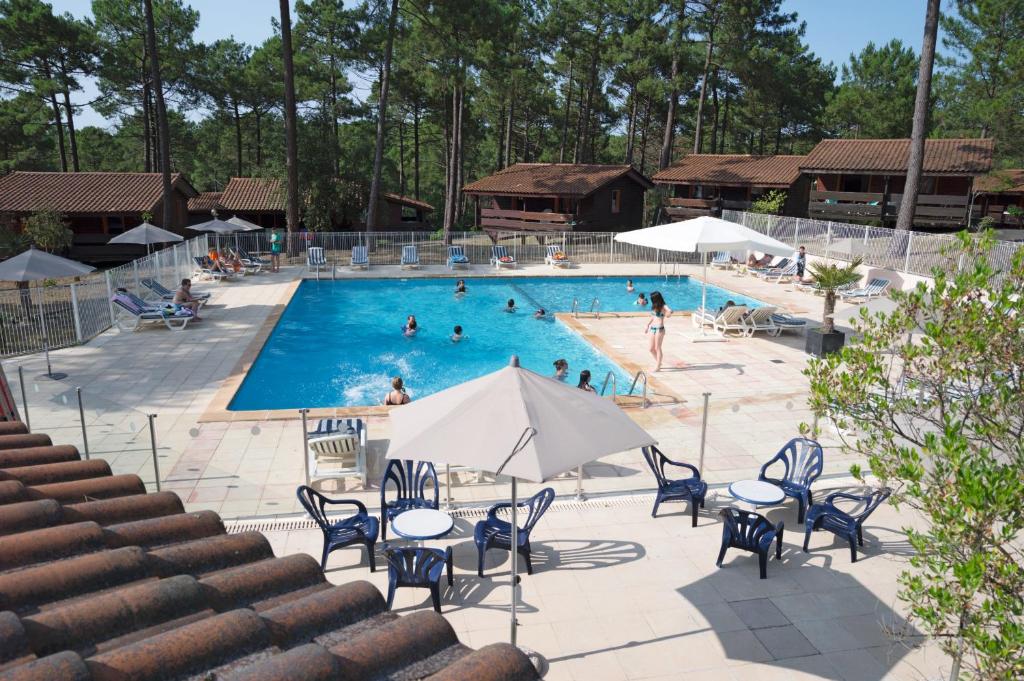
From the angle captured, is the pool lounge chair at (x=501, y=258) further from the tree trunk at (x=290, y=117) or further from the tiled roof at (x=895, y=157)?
the tiled roof at (x=895, y=157)

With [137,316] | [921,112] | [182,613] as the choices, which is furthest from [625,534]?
[921,112]

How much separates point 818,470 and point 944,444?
16.6 feet

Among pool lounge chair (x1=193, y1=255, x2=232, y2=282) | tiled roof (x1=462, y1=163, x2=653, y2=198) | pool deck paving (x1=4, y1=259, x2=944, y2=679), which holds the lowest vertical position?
pool deck paving (x1=4, y1=259, x2=944, y2=679)

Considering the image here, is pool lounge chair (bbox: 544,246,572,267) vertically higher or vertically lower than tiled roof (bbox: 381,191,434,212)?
lower

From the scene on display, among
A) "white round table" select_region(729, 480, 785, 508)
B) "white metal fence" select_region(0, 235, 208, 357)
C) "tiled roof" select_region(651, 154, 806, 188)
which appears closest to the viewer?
"white round table" select_region(729, 480, 785, 508)

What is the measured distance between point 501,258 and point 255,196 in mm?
17423

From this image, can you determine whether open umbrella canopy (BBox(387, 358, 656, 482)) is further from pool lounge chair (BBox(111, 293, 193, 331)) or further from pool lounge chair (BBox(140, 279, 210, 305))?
pool lounge chair (BBox(140, 279, 210, 305))

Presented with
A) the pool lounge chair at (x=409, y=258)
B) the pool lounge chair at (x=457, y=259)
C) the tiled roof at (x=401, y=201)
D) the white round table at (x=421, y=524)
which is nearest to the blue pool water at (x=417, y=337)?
the pool lounge chair at (x=457, y=259)

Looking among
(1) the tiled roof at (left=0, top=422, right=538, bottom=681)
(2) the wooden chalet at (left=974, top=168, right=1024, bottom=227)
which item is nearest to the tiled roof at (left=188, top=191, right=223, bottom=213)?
(1) the tiled roof at (left=0, top=422, right=538, bottom=681)

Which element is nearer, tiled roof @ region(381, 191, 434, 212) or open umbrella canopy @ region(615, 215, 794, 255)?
open umbrella canopy @ region(615, 215, 794, 255)

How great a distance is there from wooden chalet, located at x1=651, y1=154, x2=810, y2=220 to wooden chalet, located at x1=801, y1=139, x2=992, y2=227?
1.02 meters

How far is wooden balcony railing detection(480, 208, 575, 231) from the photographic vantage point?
32391 mm

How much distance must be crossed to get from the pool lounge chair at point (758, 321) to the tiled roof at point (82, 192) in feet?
82.2

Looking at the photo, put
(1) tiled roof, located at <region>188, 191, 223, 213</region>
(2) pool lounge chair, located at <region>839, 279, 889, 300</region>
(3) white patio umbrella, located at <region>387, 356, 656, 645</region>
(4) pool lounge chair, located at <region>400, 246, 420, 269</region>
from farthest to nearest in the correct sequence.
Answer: (1) tiled roof, located at <region>188, 191, 223, 213</region> → (4) pool lounge chair, located at <region>400, 246, 420, 269</region> → (2) pool lounge chair, located at <region>839, 279, 889, 300</region> → (3) white patio umbrella, located at <region>387, 356, 656, 645</region>
